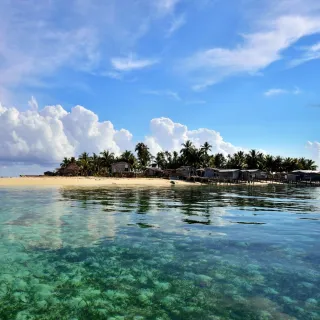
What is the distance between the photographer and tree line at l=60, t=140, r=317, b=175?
10262cm

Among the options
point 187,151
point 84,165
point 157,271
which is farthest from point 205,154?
point 157,271

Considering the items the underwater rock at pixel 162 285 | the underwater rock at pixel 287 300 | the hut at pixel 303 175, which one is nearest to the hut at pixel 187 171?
the hut at pixel 303 175

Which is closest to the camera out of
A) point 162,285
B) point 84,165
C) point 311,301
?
point 311,301

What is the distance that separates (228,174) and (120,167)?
3629 centimetres

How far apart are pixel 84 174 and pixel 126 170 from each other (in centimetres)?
1469

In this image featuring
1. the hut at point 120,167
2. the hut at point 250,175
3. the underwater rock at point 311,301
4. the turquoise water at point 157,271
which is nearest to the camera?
the turquoise water at point 157,271

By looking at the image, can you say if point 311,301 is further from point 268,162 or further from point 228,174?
point 268,162

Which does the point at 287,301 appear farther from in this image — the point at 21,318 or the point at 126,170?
the point at 126,170

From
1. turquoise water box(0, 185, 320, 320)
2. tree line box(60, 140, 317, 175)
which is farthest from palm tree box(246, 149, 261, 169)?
turquoise water box(0, 185, 320, 320)

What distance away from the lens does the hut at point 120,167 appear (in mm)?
101062

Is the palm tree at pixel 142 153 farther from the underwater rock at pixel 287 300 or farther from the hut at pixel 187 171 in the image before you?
the underwater rock at pixel 287 300

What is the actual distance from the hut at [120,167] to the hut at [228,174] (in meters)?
30.7

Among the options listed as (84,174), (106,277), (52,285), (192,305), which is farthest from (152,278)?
(84,174)

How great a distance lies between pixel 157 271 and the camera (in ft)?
30.3
